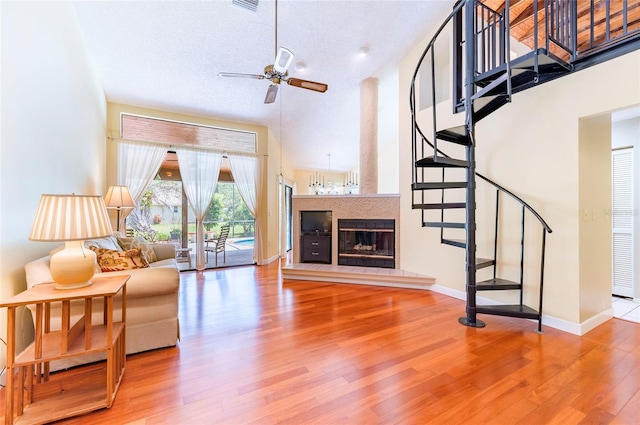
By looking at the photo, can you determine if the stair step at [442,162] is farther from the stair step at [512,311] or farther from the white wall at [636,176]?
the white wall at [636,176]

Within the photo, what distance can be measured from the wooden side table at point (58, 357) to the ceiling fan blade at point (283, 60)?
232cm

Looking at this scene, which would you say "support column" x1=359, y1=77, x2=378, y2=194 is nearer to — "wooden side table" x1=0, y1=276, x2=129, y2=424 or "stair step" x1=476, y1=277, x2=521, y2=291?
"stair step" x1=476, y1=277, x2=521, y2=291

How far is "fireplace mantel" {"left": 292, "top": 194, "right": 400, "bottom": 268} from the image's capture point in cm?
439

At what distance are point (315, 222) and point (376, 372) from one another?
326 cm

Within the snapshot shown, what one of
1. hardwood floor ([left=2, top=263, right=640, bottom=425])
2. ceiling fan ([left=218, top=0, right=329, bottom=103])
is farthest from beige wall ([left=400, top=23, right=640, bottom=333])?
ceiling fan ([left=218, top=0, right=329, bottom=103])

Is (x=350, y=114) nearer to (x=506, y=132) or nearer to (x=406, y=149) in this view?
(x=406, y=149)

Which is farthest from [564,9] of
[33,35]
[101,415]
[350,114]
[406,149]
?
[101,415]

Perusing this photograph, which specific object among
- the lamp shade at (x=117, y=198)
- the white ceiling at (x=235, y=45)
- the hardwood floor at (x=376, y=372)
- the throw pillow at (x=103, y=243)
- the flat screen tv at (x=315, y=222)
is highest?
the white ceiling at (x=235, y=45)

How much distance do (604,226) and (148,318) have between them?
14.6 ft

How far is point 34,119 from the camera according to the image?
205 cm

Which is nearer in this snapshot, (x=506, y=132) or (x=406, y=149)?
(x=506, y=132)

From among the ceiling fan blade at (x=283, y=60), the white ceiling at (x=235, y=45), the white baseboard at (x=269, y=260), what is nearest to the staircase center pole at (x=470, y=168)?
the white ceiling at (x=235, y=45)

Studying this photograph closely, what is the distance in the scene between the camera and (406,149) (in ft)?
13.7

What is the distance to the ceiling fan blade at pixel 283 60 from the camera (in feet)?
8.16
